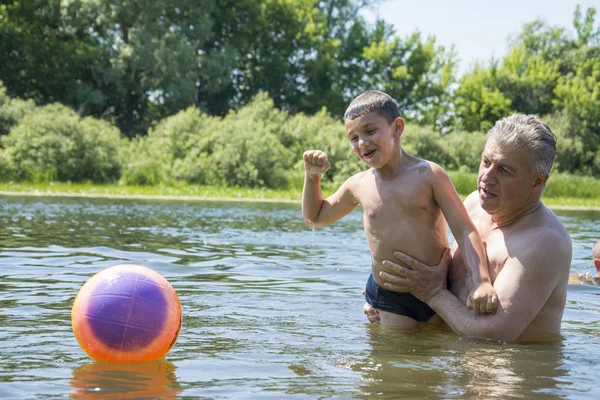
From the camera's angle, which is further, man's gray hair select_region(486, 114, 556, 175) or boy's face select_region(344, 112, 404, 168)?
boy's face select_region(344, 112, 404, 168)

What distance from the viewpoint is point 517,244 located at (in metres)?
5.15

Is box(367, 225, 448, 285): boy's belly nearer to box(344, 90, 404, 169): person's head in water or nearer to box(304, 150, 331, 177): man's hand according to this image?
box(344, 90, 404, 169): person's head in water

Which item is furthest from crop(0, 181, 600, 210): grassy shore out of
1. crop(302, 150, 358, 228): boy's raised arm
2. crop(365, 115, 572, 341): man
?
crop(365, 115, 572, 341): man

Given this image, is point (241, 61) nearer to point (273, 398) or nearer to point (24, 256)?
point (24, 256)

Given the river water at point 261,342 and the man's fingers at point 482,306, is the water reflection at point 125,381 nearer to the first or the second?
the river water at point 261,342

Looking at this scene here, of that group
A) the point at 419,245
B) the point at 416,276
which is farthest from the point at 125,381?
the point at 419,245

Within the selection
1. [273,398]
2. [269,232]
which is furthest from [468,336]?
[269,232]

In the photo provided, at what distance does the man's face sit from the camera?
510cm

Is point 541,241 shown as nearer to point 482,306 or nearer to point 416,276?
point 482,306

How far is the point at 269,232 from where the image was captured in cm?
1550

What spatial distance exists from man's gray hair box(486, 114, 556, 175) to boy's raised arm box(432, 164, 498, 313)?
1.75 feet

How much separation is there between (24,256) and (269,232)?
5701 millimetres

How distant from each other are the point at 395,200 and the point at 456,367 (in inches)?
50.0

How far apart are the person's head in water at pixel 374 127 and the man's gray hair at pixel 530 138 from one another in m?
0.78
